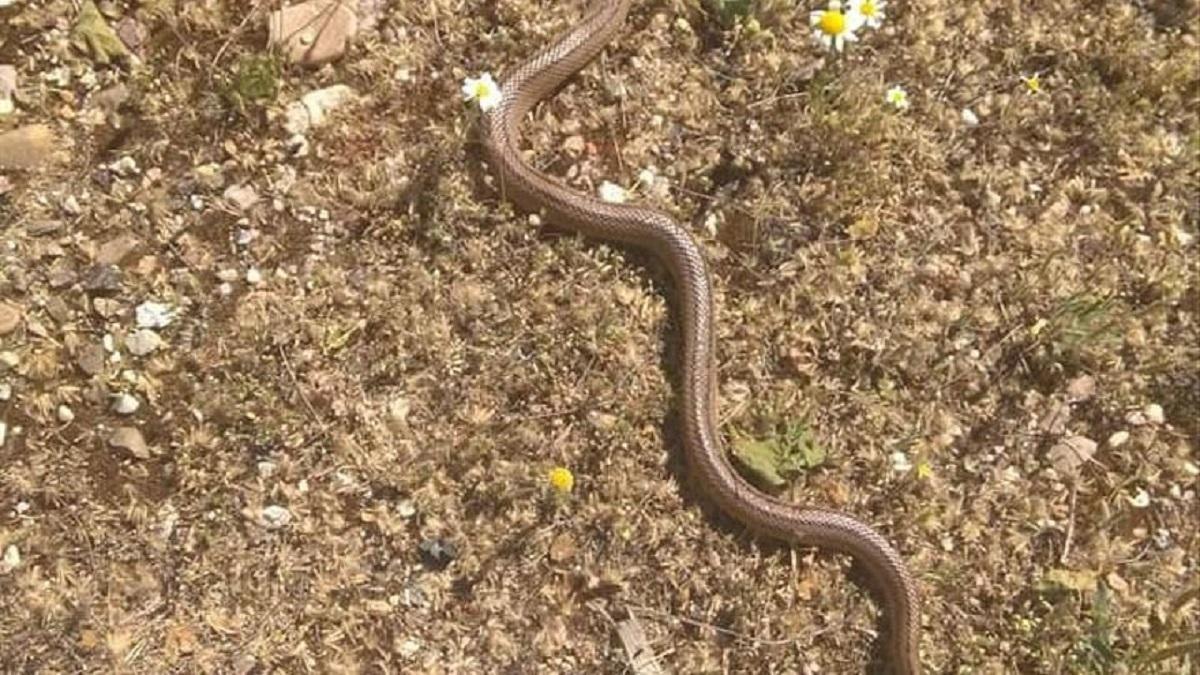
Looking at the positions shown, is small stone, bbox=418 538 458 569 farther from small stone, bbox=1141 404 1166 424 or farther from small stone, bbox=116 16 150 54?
small stone, bbox=1141 404 1166 424

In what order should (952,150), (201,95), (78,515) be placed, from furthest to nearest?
(952,150)
(201,95)
(78,515)

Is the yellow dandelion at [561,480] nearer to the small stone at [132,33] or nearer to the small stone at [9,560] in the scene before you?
the small stone at [9,560]

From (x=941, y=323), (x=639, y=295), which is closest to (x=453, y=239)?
(x=639, y=295)

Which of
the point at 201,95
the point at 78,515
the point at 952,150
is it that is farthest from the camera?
the point at 952,150

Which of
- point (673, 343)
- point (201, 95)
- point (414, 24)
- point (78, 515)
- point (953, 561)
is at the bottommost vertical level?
point (78, 515)

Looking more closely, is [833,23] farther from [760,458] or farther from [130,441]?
[130,441]

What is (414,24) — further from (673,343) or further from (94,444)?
(94,444)
